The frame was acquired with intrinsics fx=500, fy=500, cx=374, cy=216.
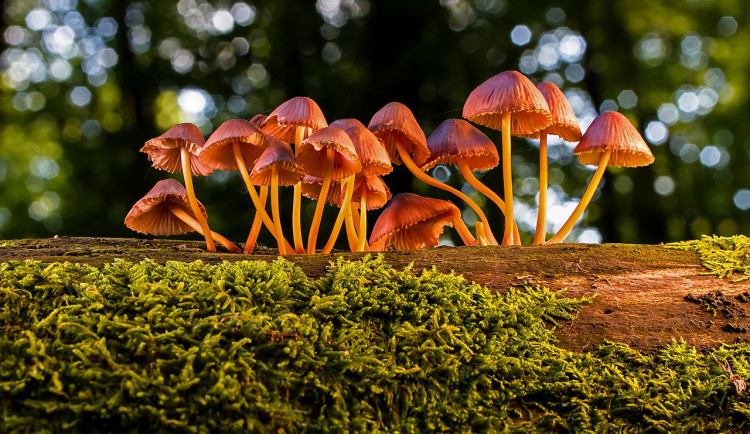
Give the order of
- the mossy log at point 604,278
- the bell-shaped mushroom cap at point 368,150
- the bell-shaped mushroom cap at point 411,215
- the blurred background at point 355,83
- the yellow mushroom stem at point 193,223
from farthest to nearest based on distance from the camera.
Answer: the blurred background at point 355,83 → the yellow mushroom stem at point 193,223 → the bell-shaped mushroom cap at point 411,215 → the bell-shaped mushroom cap at point 368,150 → the mossy log at point 604,278

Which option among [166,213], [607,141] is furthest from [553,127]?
[166,213]

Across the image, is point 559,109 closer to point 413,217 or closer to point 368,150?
point 413,217

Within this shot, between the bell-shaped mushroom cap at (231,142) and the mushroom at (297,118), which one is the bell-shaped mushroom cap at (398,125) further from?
the bell-shaped mushroom cap at (231,142)

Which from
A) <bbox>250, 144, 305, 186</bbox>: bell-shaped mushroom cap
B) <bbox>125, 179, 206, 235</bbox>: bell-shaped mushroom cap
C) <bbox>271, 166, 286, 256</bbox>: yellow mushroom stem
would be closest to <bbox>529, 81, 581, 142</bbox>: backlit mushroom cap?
<bbox>250, 144, 305, 186</bbox>: bell-shaped mushroom cap

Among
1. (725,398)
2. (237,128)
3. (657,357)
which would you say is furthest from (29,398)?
(725,398)

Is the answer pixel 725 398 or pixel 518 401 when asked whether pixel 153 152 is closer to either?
pixel 518 401

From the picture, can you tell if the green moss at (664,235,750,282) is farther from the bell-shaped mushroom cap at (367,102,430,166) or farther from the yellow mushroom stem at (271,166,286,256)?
the yellow mushroom stem at (271,166,286,256)

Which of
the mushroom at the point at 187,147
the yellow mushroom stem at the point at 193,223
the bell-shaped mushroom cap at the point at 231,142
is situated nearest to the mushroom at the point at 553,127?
the bell-shaped mushroom cap at the point at 231,142
